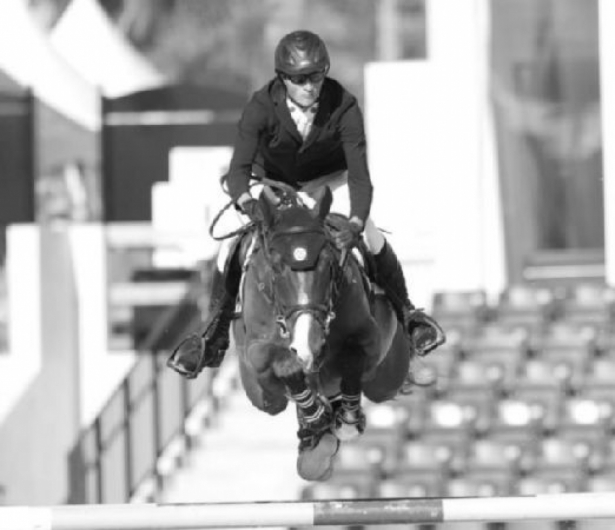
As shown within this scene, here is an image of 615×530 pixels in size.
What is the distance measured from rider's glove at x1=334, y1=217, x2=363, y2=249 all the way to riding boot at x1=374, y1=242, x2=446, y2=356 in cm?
68

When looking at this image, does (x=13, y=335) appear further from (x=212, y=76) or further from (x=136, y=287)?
(x=212, y=76)

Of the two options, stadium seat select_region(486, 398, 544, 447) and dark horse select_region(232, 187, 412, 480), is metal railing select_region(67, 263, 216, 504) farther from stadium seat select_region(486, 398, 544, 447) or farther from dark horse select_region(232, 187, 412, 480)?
dark horse select_region(232, 187, 412, 480)

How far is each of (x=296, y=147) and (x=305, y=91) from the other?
314 mm

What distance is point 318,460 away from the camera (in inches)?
340

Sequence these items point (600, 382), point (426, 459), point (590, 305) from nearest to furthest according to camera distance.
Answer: point (426, 459), point (600, 382), point (590, 305)

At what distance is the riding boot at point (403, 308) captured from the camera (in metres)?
9.21

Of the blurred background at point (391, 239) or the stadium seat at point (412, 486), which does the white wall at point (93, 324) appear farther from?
the stadium seat at point (412, 486)

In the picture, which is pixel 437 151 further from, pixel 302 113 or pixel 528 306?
pixel 302 113

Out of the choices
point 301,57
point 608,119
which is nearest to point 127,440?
point 608,119

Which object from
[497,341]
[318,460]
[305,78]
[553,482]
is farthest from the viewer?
[497,341]

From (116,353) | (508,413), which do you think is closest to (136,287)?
(116,353)

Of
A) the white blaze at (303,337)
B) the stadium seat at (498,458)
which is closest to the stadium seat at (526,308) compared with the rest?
the stadium seat at (498,458)

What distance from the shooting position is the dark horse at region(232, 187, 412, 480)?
812 centimetres

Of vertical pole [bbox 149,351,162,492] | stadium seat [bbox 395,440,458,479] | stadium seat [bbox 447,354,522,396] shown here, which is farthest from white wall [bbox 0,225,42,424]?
stadium seat [bbox 395,440,458,479]
